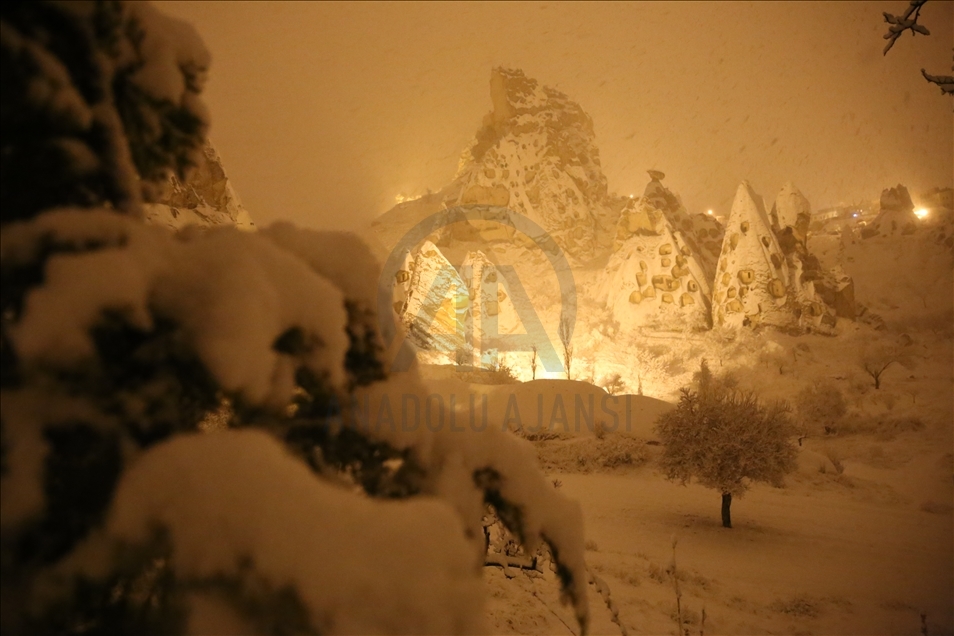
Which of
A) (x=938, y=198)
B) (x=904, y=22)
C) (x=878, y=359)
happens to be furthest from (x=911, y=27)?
(x=938, y=198)

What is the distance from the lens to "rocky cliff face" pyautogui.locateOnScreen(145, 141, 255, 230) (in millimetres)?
6414

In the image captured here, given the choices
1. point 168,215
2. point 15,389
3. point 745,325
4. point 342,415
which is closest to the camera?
point 15,389

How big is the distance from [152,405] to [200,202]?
1026 cm

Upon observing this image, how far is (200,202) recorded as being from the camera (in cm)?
983

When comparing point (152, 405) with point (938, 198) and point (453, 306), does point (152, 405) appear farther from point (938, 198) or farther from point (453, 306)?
point (938, 198)

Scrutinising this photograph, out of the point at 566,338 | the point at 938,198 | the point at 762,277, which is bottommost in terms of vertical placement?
the point at 566,338

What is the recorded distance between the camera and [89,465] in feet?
3.42

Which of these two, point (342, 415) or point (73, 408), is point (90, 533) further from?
point (342, 415)

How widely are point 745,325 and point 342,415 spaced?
98.8 feet

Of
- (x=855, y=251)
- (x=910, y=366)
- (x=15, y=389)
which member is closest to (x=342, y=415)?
(x=15, y=389)

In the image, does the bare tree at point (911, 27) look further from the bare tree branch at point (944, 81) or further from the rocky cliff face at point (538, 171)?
the rocky cliff face at point (538, 171)

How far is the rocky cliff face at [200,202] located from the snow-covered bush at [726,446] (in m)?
8.29

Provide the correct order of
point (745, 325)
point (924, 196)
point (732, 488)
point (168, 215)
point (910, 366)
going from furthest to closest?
point (924, 196) → point (745, 325) → point (910, 366) → point (732, 488) → point (168, 215)

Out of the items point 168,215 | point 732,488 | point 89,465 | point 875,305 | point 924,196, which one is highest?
point 924,196
